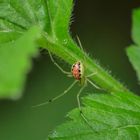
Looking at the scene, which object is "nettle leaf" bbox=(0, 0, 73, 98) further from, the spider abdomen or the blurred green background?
the blurred green background

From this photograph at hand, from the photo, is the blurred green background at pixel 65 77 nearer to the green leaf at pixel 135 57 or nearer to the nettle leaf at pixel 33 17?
the green leaf at pixel 135 57

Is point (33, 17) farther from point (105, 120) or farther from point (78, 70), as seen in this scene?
point (105, 120)

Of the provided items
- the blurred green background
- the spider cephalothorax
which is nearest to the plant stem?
the spider cephalothorax

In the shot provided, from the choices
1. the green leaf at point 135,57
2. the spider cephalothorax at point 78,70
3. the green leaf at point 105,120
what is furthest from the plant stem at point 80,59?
the green leaf at point 135,57

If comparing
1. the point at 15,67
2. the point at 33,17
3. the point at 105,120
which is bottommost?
the point at 105,120

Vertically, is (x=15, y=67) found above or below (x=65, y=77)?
above

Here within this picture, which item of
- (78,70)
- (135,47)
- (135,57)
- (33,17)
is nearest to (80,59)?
(78,70)
